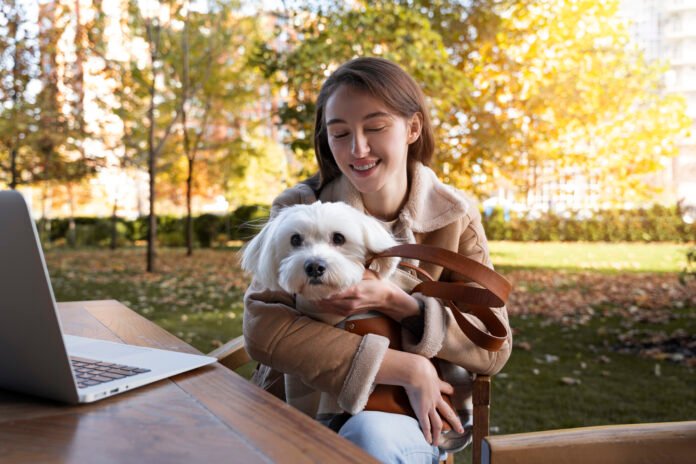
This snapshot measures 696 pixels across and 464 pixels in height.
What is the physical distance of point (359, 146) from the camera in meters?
1.90

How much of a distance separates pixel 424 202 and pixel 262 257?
1.98ft

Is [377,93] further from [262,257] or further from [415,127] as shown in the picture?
[262,257]

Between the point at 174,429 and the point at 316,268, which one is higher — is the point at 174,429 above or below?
below

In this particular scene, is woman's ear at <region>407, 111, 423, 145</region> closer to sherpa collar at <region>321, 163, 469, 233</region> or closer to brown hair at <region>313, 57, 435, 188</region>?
brown hair at <region>313, 57, 435, 188</region>

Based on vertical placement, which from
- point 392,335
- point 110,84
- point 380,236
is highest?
point 110,84

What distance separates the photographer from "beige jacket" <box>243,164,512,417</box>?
1.61 m

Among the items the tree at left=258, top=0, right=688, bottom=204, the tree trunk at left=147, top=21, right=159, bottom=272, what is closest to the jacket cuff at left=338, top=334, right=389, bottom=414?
the tree at left=258, top=0, right=688, bottom=204

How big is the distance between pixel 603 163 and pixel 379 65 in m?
16.0

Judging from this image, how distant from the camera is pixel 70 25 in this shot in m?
12.1

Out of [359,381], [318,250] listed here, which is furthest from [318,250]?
[359,381]

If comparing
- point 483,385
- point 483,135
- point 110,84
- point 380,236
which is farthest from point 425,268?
point 110,84

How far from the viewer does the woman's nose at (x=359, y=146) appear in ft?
6.25

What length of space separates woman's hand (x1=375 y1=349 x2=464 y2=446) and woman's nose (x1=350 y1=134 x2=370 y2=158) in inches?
Answer: 24.9

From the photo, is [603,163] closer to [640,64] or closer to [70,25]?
[640,64]
